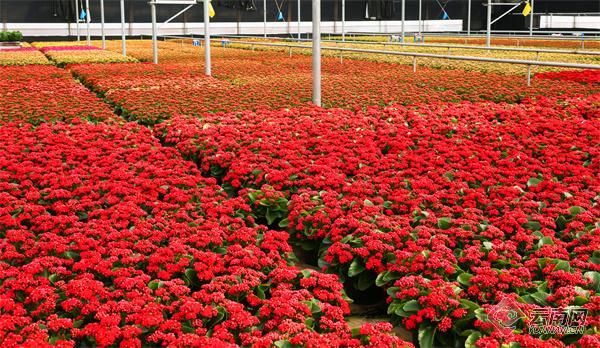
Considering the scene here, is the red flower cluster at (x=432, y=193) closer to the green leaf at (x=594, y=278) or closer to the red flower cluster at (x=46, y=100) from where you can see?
the green leaf at (x=594, y=278)

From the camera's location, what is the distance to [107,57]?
25.5 meters

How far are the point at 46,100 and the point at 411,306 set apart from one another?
980 centimetres

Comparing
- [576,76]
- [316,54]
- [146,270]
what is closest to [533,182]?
[146,270]

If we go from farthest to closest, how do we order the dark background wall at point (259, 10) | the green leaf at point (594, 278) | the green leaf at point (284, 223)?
the dark background wall at point (259, 10), the green leaf at point (284, 223), the green leaf at point (594, 278)

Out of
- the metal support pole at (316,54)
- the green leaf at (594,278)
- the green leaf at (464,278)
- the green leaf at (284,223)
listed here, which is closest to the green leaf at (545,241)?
the green leaf at (594,278)

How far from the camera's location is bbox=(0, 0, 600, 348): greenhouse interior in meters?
3.56

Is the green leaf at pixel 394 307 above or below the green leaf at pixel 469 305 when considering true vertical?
below

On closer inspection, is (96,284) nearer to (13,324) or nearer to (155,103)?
(13,324)

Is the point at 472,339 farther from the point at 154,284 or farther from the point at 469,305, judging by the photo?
the point at 154,284

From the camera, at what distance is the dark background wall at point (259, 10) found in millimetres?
52781

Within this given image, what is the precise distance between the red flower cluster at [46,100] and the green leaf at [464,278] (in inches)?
268

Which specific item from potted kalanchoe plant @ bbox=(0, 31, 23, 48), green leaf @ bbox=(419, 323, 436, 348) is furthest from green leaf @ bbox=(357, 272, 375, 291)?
potted kalanchoe plant @ bbox=(0, 31, 23, 48)

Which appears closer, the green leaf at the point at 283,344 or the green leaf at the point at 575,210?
the green leaf at the point at 283,344

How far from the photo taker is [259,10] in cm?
5984
